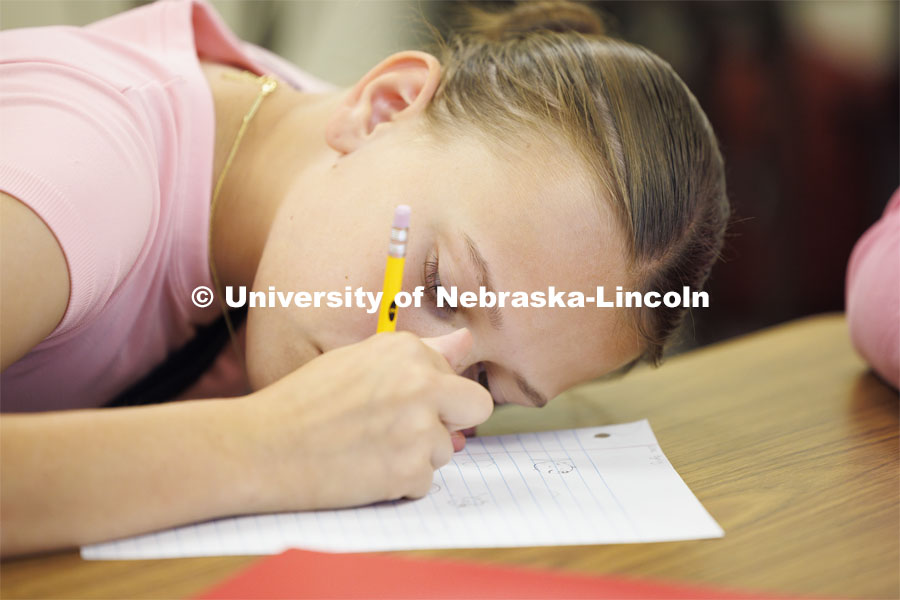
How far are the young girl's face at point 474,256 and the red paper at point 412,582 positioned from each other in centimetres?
24

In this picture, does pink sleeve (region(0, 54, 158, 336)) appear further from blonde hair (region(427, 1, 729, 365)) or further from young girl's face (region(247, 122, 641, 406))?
blonde hair (region(427, 1, 729, 365))

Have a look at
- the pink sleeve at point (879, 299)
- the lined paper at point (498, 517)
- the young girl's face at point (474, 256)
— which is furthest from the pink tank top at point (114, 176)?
the pink sleeve at point (879, 299)

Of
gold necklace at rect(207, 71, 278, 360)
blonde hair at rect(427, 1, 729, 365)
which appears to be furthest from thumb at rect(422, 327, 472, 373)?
gold necklace at rect(207, 71, 278, 360)

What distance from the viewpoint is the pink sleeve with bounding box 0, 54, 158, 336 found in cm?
61

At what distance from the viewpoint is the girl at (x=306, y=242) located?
0.54 metres

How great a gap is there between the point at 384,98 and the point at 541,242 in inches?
9.7

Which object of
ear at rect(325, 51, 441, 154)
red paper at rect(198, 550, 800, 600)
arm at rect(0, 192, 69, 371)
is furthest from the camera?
ear at rect(325, 51, 441, 154)

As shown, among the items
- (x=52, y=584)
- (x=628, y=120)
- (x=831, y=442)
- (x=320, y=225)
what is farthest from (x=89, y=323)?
(x=831, y=442)

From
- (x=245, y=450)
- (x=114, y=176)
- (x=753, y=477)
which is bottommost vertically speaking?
(x=753, y=477)

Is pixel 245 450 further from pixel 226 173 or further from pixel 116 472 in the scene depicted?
pixel 226 173

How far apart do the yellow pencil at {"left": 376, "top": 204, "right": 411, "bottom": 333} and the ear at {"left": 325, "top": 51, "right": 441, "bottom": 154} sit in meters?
0.17

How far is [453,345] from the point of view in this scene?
654 mm

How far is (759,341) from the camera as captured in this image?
110cm

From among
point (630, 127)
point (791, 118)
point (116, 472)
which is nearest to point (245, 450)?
point (116, 472)
